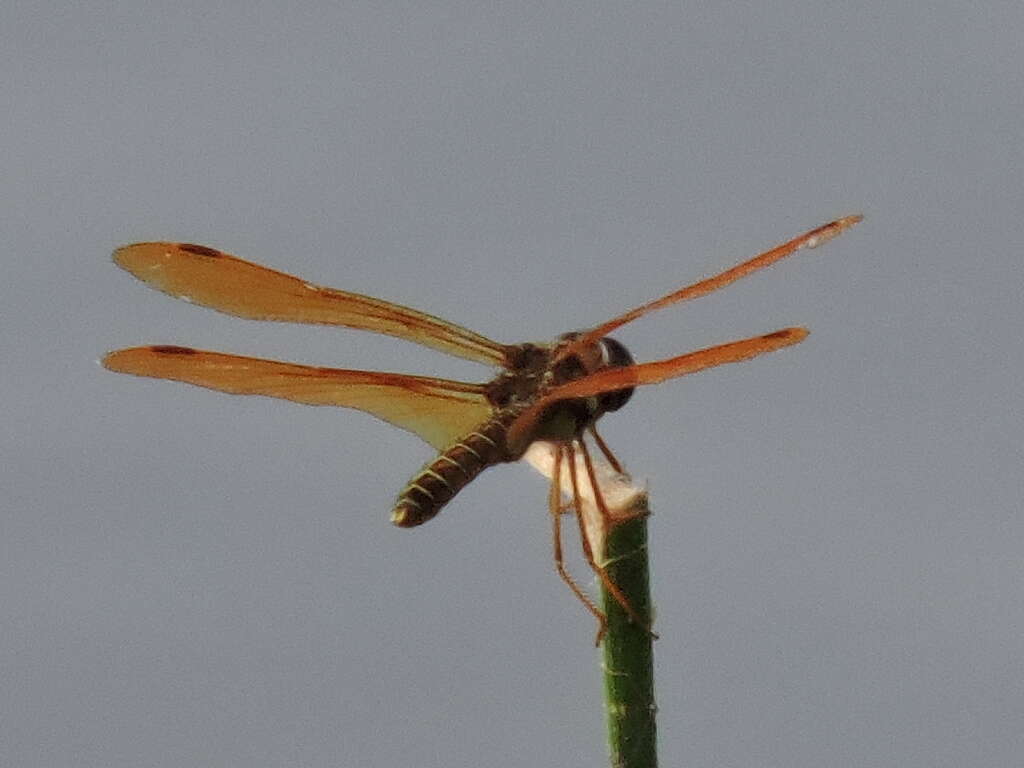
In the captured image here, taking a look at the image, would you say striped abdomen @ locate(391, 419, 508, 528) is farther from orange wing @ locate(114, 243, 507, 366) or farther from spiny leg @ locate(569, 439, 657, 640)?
orange wing @ locate(114, 243, 507, 366)

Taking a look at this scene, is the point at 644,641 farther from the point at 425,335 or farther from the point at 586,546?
the point at 425,335

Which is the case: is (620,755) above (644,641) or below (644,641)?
below

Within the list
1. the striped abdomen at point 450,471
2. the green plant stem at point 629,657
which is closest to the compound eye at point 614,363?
the striped abdomen at point 450,471

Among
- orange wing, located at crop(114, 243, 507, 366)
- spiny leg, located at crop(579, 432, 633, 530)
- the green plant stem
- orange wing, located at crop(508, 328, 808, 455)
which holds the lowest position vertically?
the green plant stem

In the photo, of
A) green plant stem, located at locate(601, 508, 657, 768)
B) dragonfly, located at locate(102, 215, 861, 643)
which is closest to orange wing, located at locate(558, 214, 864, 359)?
dragonfly, located at locate(102, 215, 861, 643)

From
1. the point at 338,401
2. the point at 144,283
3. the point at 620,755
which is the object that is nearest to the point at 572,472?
the point at 338,401
